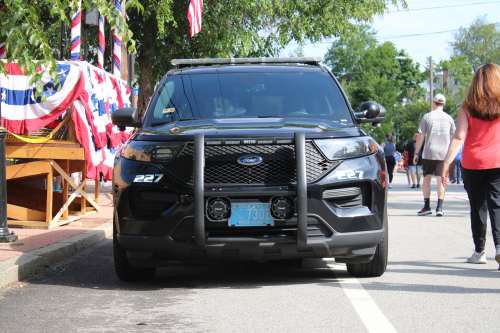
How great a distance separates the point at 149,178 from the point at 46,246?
2.77m

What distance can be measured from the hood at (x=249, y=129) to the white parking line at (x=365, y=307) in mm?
1261

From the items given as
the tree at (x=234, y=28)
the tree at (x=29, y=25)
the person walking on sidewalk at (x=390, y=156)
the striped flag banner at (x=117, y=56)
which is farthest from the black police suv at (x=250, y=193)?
the person walking on sidewalk at (x=390, y=156)

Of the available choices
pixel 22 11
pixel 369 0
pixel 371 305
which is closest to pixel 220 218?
pixel 371 305

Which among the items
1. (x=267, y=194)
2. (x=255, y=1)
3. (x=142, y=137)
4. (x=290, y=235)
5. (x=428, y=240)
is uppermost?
(x=255, y=1)

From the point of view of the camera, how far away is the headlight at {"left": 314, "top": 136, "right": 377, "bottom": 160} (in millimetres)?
5121

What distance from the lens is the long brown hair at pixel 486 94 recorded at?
19.6 feet

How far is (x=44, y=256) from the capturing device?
22.2 feet

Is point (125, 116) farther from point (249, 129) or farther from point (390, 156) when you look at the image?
point (390, 156)

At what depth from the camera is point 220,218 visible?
500 cm

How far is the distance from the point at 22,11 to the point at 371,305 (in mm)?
4063

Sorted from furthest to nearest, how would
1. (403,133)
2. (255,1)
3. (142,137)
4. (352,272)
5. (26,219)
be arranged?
(403,133) < (255,1) < (26,219) < (352,272) < (142,137)

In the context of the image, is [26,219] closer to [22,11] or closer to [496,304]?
[22,11]

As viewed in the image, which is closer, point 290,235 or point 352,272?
point 290,235

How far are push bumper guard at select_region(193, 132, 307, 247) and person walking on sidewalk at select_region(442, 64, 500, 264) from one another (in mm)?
1908
